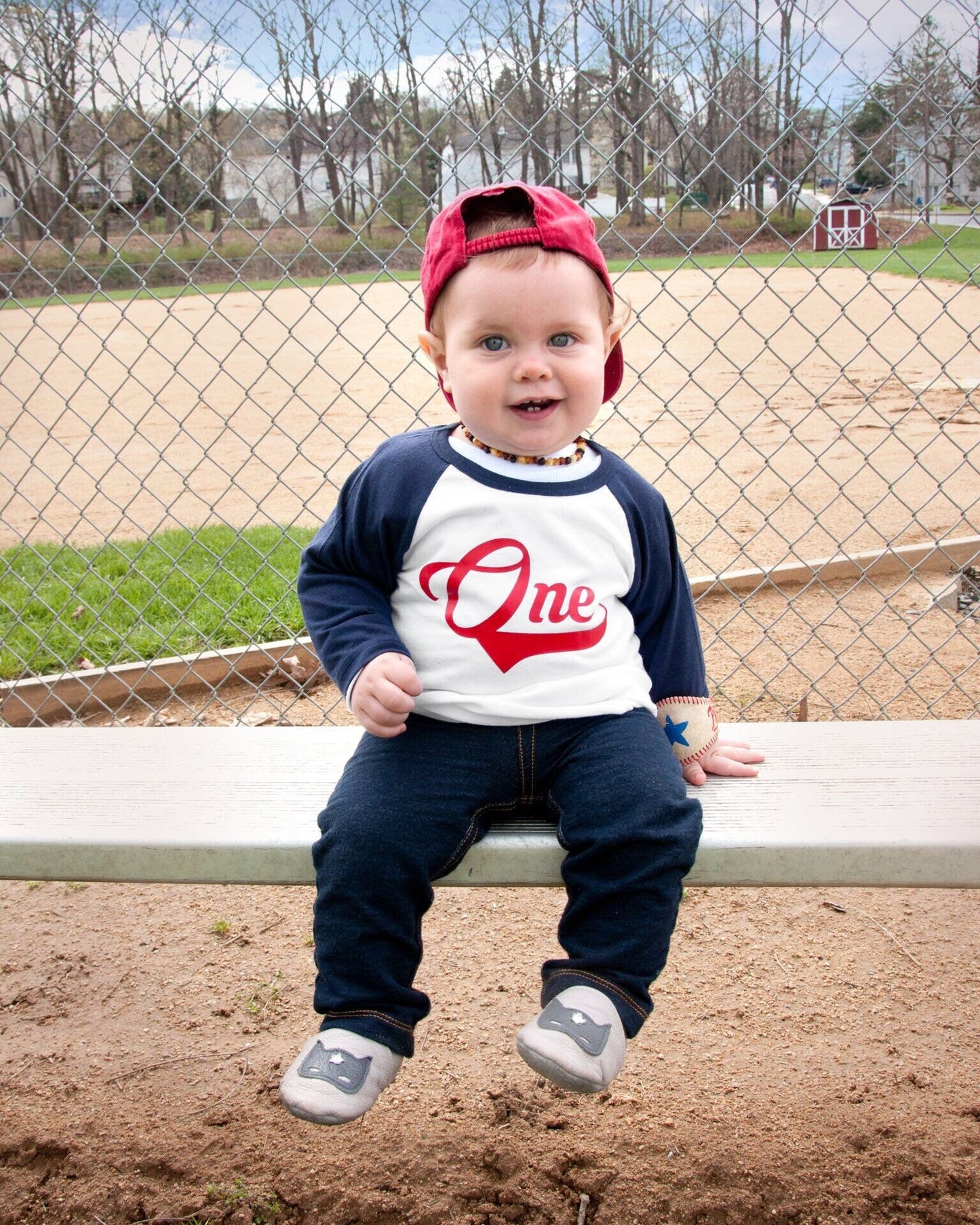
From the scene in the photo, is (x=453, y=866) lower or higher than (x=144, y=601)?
higher

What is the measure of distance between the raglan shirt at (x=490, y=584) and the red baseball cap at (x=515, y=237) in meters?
0.21

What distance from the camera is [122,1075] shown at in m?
2.02

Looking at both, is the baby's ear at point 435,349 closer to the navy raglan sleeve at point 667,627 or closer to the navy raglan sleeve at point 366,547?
the navy raglan sleeve at point 366,547

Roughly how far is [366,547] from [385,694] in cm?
25

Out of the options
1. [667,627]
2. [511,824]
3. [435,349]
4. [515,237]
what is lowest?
[511,824]

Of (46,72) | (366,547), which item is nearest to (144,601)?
(46,72)

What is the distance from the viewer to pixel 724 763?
1.56 meters

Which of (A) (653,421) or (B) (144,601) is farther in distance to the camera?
(B) (144,601)

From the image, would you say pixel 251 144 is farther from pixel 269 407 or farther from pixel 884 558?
pixel 884 558

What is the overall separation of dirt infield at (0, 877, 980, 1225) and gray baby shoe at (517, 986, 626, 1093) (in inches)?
21.6

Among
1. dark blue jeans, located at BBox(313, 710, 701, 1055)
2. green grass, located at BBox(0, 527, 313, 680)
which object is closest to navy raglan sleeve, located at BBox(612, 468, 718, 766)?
dark blue jeans, located at BBox(313, 710, 701, 1055)

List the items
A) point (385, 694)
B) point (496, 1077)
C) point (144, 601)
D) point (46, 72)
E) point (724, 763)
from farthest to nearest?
point (144, 601) < point (46, 72) < point (496, 1077) < point (724, 763) < point (385, 694)

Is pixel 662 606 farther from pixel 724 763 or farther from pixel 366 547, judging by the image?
pixel 366 547

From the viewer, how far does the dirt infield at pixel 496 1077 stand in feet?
5.56
